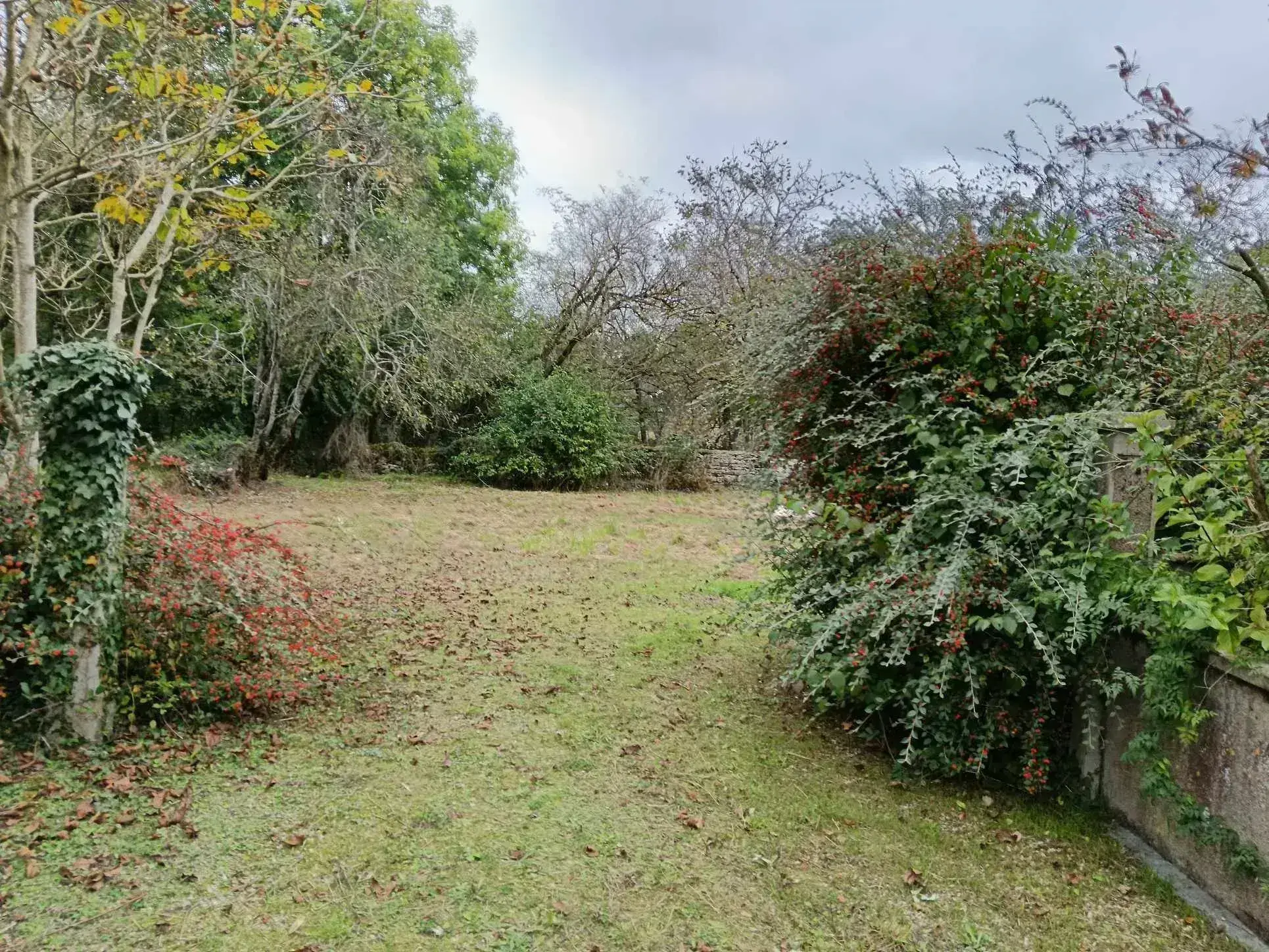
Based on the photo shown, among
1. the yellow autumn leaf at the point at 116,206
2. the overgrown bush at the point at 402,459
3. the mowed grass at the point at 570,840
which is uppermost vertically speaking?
the yellow autumn leaf at the point at 116,206

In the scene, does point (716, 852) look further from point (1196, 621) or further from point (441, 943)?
point (1196, 621)

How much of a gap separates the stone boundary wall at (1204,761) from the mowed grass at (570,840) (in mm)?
164

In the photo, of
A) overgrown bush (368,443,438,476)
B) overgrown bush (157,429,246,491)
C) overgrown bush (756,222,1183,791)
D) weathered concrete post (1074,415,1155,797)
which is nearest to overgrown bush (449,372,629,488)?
overgrown bush (368,443,438,476)

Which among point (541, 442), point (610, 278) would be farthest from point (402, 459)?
point (610, 278)

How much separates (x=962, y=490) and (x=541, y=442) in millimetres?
12955

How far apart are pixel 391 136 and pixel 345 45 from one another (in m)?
2.79

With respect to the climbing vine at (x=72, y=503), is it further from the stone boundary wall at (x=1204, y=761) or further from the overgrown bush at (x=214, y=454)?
the overgrown bush at (x=214, y=454)

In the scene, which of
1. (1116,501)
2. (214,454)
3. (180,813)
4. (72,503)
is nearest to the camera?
(180,813)

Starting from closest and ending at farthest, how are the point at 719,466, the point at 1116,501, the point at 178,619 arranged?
1. the point at 1116,501
2. the point at 178,619
3. the point at 719,466

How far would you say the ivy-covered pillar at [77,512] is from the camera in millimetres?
3451

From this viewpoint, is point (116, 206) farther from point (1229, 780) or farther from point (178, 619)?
point (1229, 780)

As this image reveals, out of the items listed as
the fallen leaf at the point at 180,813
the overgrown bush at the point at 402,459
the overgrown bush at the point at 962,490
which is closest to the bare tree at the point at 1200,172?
the overgrown bush at the point at 962,490

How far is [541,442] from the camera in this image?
16.0 metres

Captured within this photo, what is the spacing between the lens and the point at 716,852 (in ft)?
10.5
